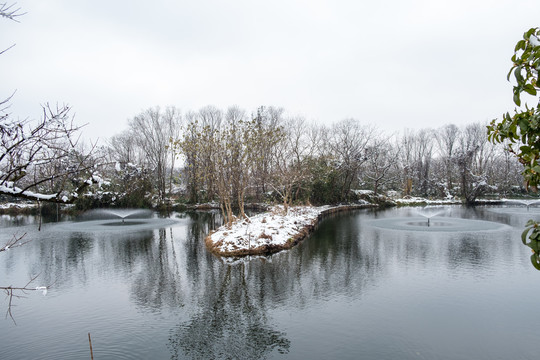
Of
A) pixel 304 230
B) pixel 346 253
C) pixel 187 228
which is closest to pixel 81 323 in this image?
pixel 346 253

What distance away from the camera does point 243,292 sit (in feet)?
29.9

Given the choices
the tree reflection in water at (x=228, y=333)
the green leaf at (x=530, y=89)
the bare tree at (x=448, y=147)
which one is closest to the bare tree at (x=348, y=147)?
the bare tree at (x=448, y=147)

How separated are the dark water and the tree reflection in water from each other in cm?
2

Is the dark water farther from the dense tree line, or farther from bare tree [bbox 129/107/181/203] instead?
bare tree [bbox 129/107/181/203]

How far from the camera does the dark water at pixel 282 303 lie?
6344mm

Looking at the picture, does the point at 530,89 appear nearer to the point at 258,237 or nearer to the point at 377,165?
the point at 258,237

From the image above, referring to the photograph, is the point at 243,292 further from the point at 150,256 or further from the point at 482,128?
the point at 482,128

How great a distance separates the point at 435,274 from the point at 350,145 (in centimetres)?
2762

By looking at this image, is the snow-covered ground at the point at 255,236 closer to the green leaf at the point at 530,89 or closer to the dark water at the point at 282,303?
the dark water at the point at 282,303

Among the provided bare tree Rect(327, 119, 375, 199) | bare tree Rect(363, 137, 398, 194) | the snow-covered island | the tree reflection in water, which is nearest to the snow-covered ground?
→ the snow-covered island

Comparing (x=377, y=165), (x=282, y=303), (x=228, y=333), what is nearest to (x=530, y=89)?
(x=228, y=333)

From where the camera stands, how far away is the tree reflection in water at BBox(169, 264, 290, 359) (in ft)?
20.3

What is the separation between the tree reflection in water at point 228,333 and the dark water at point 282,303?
23mm

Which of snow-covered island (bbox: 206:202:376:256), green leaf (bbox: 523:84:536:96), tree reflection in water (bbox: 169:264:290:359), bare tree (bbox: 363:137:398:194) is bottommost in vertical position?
tree reflection in water (bbox: 169:264:290:359)
